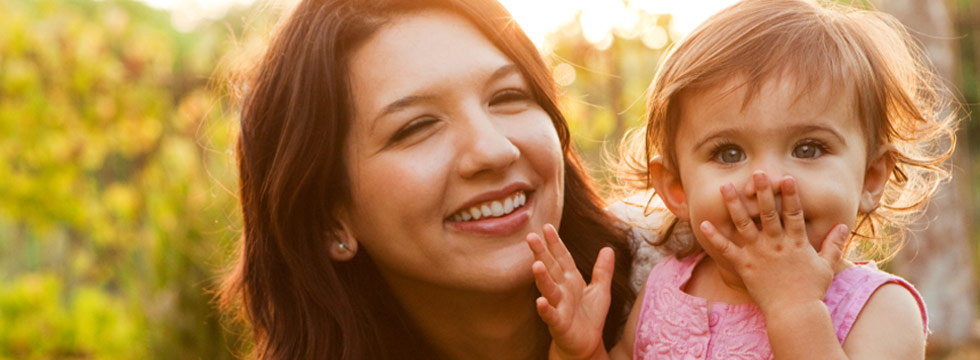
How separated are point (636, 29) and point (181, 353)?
3.72 metres

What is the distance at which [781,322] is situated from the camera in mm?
1757

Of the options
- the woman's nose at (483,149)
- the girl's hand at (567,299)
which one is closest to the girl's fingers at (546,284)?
the girl's hand at (567,299)

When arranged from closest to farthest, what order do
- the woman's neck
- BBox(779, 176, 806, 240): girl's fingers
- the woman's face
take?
BBox(779, 176, 806, 240): girl's fingers → the woman's face → the woman's neck

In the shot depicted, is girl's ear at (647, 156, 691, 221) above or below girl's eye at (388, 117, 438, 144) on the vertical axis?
below

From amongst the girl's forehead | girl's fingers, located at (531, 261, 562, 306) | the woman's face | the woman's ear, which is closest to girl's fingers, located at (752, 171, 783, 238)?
the girl's forehead

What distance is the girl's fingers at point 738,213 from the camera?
1.77 metres

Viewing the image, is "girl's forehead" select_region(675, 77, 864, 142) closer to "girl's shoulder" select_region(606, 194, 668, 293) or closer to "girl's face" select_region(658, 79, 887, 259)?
"girl's face" select_region(658, 79, 887, 259)

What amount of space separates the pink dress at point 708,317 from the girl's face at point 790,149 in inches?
5.2

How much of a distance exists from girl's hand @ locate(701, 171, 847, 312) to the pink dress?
0.09m

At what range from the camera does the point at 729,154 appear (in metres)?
1.85

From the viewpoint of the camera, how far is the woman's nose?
211 centimetres

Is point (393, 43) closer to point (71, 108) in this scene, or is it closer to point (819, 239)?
point (819, 239)

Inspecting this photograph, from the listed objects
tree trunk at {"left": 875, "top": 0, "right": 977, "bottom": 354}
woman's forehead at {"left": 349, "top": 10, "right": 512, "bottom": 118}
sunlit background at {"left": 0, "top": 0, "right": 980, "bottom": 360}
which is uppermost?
woman's forehead at {"left": 349, "top": 10, "right": 512, "bottom": 118}

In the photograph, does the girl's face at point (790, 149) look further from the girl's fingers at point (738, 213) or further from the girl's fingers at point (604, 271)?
the girl's fingers at point (604, 271)
